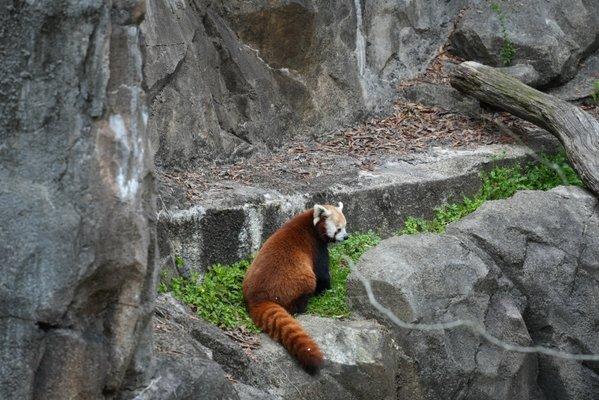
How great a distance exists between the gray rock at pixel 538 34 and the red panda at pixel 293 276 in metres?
4.95

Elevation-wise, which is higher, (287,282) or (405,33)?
(405,33)

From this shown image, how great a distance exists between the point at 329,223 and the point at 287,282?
883mm

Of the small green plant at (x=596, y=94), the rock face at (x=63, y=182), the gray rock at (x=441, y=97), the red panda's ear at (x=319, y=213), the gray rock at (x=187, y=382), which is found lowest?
the gray rock at (x=441, y=97)

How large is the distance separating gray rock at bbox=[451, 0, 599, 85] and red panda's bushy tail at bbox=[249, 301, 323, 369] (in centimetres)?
647

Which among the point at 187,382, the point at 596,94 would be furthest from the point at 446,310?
the point at 596,94

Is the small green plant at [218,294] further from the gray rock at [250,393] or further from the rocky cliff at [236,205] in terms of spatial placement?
the gray rock at [250,393]

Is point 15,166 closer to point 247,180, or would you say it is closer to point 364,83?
point 247,180

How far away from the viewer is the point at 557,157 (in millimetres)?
12031

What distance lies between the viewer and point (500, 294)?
959 cm

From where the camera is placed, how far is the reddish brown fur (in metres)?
8.06

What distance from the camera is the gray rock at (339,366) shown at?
313 inches

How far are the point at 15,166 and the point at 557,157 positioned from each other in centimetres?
804

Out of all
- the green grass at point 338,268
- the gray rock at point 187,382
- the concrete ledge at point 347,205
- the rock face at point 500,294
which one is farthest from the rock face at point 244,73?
the gray rock at point 187,382

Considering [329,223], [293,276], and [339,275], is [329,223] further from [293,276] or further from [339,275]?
[293,276]
